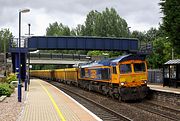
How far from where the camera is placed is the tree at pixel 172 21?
33188 mm

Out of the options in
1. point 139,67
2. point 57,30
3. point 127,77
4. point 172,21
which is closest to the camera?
point 127,77

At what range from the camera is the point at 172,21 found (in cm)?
3412

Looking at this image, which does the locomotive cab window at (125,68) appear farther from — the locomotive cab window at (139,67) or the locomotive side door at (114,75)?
the locomotive side door at (114,75)

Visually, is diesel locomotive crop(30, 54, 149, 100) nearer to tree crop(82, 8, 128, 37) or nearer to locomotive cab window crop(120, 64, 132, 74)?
locomotive cab window crop(120, 64, 132, 74)

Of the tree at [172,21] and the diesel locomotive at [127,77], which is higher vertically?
the tree at [172,21]

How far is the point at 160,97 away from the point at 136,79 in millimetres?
1815

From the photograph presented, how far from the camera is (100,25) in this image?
101 metres

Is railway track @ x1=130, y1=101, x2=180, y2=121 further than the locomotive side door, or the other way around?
the locomotive side door

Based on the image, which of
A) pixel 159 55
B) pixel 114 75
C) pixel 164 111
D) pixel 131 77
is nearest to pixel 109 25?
pixel 159 55

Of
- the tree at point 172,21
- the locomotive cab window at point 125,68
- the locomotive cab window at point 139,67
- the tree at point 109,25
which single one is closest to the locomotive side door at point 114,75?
the locomotive cab window at point 125,68

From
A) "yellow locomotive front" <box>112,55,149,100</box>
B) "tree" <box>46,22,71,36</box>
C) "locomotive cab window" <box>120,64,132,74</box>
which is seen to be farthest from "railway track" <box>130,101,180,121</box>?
"tree" <box>46,22,71,36</box>

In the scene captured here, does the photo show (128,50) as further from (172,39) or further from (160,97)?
(160,97)

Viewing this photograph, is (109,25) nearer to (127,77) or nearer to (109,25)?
(109,25)

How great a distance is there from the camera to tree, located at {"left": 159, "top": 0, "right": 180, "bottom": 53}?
33.2 metres
